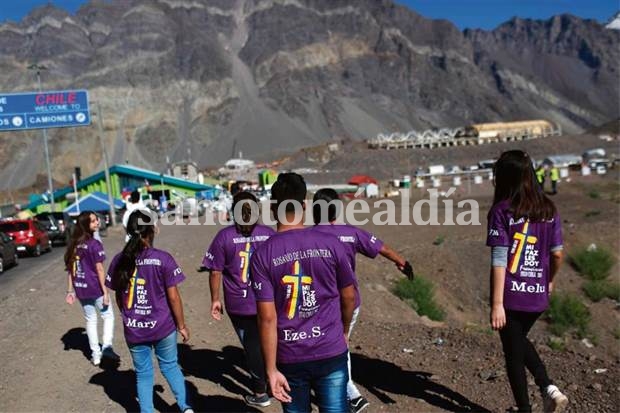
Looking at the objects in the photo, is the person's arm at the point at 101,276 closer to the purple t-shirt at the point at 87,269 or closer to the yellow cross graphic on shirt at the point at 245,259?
the purple t-shirt at the point at 87,269

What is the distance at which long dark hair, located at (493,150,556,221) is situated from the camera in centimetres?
454

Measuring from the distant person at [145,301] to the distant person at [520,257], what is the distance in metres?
2.38

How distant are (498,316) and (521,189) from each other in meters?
0.89

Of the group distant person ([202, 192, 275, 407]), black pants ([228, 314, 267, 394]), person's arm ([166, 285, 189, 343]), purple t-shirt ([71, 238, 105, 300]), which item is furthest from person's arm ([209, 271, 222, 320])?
purple t-shirt ([71, 238, 105, 300])

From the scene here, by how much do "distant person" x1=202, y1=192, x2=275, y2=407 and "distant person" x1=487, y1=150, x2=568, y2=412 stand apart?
1.93m

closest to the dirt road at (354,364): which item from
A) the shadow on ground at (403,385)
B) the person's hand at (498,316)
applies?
the shadow on ground at (403,385)

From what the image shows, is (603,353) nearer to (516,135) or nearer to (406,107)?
(516,135)

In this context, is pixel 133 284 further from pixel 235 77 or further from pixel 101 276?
pixel 235 77

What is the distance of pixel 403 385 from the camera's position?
6098mm

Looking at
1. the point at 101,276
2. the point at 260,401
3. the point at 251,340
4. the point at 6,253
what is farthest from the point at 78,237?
the point at 6,253

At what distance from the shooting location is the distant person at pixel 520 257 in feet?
14.9

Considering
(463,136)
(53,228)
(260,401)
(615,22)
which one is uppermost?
(463,136)

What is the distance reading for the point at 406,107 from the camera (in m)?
143

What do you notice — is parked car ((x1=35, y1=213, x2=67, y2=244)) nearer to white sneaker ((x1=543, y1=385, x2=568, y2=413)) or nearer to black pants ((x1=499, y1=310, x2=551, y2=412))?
black pants ((x1=499, y1=310, x2=551, y2=412))
